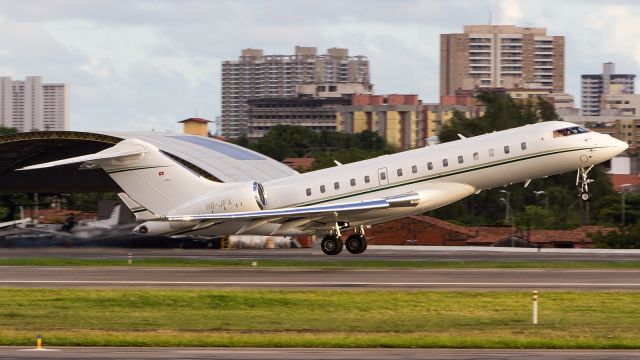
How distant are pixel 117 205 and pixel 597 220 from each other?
44.8 m

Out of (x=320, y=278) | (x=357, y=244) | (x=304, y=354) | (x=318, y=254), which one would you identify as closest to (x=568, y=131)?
(x=357, y=244)

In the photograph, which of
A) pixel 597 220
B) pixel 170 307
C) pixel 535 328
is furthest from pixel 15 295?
pixel 597 220

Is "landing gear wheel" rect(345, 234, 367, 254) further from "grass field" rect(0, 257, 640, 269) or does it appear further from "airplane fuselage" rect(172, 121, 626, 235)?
"airplane fuselage" rect(172, 121, 626, 235)

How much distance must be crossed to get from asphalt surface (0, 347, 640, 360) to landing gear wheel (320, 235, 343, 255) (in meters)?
22.0

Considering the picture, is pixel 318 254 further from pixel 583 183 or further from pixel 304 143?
pixel 304 143

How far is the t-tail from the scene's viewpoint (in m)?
41.1

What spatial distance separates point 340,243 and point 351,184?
2.80 meters

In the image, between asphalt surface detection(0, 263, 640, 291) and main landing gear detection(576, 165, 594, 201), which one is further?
main landing gear detection(576, 165, 594, 201)

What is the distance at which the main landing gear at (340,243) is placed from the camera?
43.3 metres

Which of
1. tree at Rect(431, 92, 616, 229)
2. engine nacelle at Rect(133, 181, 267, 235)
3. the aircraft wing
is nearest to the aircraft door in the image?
the aircraft wing

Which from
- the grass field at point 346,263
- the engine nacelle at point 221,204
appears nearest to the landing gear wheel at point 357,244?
the grass field at point 346,263

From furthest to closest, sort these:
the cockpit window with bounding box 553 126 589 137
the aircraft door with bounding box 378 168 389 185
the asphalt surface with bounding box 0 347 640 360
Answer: the aircraft door with bounding box 378 168 389 185 < the cockpit window with bounding box 553 126 589 137 < the asphalt surface with bounding box 0 347 640 360

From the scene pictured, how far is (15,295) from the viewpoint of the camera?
101 ft

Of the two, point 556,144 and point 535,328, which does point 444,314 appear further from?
point 556,144
